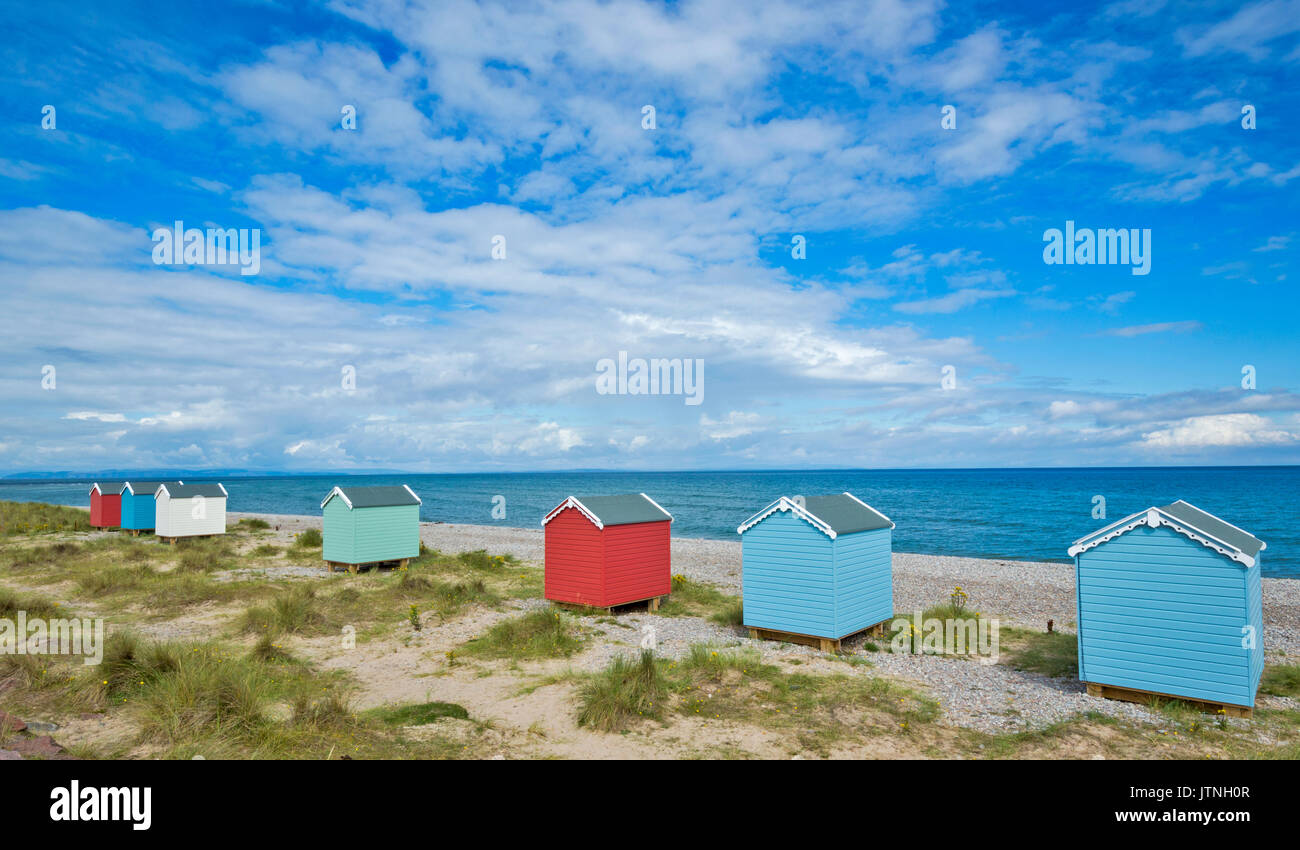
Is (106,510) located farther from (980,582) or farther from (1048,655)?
(1048,655)

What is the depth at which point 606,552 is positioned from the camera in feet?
57.8

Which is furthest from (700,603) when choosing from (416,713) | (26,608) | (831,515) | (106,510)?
(106,510)

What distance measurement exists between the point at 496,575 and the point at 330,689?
1391cm

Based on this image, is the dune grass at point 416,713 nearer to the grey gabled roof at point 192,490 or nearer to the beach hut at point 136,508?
the grey gabled roof at point 192,490

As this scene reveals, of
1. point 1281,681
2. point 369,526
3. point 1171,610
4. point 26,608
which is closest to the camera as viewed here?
point 1171,610

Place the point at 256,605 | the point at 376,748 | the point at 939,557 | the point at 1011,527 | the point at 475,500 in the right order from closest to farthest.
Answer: the point at 376,748
the point at 256,605
the point at 939,557
the point at 1011,527
the point at 475,500

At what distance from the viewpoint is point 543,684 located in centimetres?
1171

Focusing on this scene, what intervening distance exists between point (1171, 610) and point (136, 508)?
140 feet

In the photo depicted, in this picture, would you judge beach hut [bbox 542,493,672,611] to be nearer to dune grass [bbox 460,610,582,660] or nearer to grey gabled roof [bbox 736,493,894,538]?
dune grass [bbox 460,610,582,660]

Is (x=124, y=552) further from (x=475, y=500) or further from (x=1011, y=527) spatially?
(x=475, y=500)

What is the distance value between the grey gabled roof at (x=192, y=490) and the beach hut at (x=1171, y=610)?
34238 millimetres

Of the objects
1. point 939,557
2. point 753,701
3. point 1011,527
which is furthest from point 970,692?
point 1011,527

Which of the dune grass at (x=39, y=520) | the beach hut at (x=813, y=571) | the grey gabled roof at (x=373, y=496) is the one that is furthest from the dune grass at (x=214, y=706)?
the dune grass at (x=39, y=520)

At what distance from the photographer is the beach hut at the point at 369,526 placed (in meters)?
24.0
